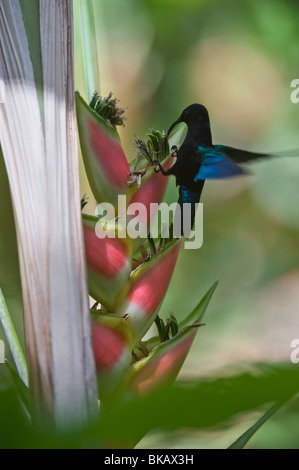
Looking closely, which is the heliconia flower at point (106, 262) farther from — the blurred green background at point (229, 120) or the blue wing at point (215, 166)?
the blurred green background at point (229, 120)

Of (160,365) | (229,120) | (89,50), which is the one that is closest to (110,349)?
(160,365)

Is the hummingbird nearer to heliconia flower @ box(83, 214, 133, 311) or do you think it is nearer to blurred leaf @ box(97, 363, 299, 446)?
heliconia flower @ box(83, 214, 133, 311)

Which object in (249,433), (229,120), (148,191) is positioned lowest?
(249,433)

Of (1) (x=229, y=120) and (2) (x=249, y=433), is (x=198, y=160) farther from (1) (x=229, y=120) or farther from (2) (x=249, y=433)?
(1) (x=229, y=120)

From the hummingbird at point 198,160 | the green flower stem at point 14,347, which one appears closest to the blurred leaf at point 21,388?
the green flower stem at point 14,347

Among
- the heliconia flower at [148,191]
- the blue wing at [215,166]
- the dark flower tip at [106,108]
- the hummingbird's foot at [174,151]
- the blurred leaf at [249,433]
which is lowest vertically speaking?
the blurred leaf at [249,433]

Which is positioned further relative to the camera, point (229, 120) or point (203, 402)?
point (229, 120)
